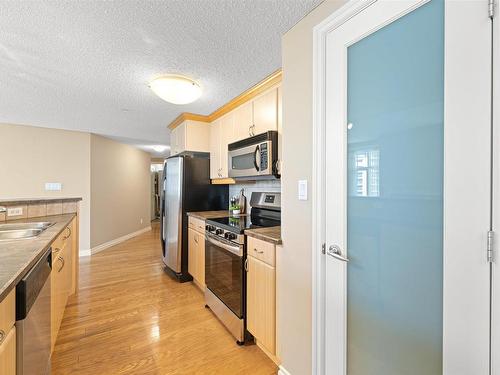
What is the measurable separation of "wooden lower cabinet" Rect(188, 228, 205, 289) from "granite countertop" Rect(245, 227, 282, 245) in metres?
1.04

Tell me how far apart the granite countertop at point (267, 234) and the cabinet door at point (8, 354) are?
1255 mm

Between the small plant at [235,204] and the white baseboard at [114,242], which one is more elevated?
the small plant at [235,204]

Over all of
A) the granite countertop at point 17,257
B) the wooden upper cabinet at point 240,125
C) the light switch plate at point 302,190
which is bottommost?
the granite countertop at point 17,257

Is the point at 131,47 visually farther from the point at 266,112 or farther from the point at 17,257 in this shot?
the point at 17,257

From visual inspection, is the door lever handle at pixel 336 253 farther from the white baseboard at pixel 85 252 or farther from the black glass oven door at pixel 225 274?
the white baseboard at pixel 85 252

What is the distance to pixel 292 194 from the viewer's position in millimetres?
1521

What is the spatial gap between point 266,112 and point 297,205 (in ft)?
3.72

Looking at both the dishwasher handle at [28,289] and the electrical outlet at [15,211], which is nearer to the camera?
the dishwasher handle at [28,289]

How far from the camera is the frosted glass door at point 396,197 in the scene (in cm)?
88

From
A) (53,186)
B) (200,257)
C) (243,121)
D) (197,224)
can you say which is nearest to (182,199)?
(197,224)

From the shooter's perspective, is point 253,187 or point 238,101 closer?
point 238,101

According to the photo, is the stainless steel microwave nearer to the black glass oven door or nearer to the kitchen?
the kitchen

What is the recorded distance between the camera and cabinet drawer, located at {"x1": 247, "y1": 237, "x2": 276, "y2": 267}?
163cm

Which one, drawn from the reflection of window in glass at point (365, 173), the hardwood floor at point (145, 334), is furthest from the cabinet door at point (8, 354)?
the reflection of window in glass at point (365, 173)
